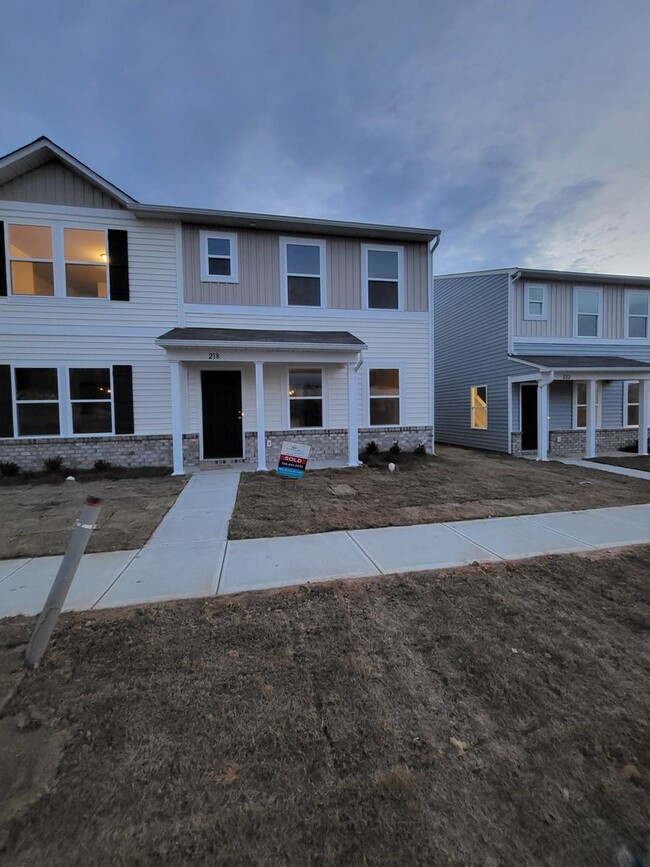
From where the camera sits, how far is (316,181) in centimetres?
1666

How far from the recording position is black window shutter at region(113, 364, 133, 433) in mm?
9508

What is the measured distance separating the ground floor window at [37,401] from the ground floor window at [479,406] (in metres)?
13.0

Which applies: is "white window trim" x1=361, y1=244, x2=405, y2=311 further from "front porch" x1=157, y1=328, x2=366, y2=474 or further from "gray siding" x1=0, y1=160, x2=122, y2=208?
"gray siding" x1=0, y1=160, x2=122, y2=208

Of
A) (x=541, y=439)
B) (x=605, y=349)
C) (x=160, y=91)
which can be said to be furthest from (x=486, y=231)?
(x=160, y=91)

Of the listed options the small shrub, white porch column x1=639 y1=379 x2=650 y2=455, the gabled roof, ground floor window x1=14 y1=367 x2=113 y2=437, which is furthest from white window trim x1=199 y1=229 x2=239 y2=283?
white porch column x1=639 y1=379 x2=650 y2=455

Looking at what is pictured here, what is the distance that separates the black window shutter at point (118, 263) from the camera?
941cm

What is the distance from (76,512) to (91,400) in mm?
4483

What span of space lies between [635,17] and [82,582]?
14176 millimetres

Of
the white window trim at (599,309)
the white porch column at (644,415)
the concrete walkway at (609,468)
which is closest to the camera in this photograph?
the concrete walkway at (609,468)

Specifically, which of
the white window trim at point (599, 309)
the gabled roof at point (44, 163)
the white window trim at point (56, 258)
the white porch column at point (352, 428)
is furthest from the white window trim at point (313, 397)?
the white window trim at point (599, 309)

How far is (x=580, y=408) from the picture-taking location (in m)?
13.0

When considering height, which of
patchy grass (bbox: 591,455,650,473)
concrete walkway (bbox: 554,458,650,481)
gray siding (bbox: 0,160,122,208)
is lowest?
concrete walkway (bbox: 554,458,650,481)

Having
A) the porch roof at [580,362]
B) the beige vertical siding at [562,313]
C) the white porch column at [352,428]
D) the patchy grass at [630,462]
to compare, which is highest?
the beige vertical siding at [562,313]

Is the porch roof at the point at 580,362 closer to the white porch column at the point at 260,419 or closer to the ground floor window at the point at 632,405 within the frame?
the ground floor window at the point at 632,405
